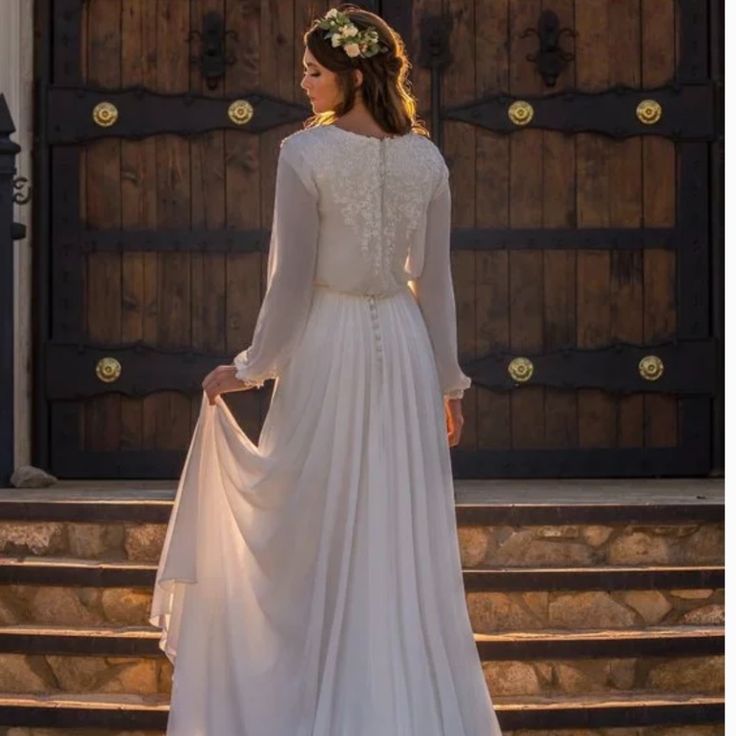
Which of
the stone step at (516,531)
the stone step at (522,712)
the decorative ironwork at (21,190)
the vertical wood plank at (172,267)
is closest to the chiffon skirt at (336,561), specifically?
the stone step at (522,712)

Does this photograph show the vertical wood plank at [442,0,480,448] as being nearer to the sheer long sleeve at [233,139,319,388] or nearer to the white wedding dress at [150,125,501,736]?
the white wedding dress at [150,125,501,736]

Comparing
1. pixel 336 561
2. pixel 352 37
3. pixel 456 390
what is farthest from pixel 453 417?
pixel 352 37

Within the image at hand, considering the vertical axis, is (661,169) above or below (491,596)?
above

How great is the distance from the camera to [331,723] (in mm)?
5781

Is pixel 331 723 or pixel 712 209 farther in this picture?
pixel 712 209

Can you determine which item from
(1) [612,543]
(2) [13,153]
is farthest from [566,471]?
(2) [13,153]

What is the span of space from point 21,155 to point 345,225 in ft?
14.0

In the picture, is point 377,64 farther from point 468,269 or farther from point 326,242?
point 468,269

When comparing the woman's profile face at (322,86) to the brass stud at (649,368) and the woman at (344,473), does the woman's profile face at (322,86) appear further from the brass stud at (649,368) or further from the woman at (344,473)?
the brass stud at (649,368)

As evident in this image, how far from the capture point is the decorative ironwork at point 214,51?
32.1 feet

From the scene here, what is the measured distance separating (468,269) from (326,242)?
→ 3.95m

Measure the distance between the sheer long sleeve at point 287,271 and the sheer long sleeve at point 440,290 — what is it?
1.11 feet

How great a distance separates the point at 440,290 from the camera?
607 cm

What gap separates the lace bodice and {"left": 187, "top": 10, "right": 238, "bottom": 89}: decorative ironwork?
155 inches
